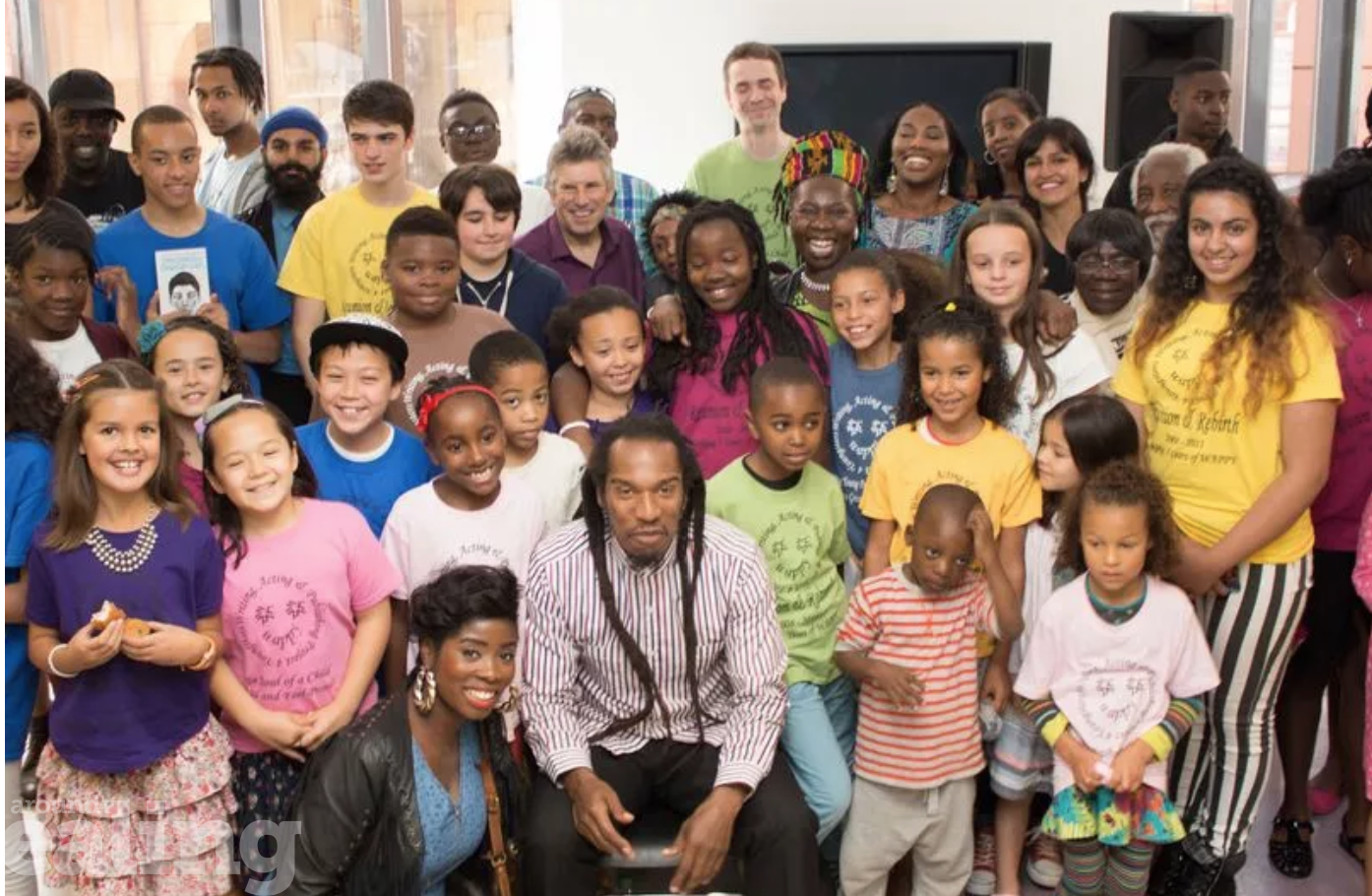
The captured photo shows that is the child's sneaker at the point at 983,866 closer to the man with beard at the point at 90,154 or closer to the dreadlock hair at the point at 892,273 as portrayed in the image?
the dreadlock hair at the point at 892,273

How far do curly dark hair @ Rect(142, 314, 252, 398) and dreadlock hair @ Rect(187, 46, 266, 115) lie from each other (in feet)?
5.75

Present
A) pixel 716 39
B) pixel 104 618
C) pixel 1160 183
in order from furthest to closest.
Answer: pixel 716 39, pixel 1160 183, pixel 104 618

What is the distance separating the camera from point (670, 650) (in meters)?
2.71

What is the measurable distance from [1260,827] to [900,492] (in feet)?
4.27

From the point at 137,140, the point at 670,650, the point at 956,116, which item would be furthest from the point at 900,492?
the point at 956,116

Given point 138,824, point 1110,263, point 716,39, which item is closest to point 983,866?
point 1110,263

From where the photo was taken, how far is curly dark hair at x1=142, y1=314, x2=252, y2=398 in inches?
119

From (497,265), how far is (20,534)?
4.60 ft

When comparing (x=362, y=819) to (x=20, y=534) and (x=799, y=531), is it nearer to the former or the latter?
(x=20, y=534)

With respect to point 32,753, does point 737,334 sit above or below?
above

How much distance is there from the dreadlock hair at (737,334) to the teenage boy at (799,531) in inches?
9.6

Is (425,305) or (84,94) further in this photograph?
(84,94)

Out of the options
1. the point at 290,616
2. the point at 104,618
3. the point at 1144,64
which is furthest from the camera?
the point at 1144,64

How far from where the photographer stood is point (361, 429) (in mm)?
2961
